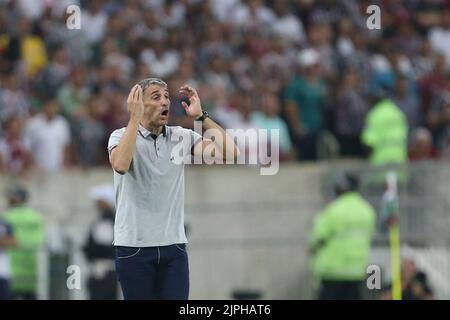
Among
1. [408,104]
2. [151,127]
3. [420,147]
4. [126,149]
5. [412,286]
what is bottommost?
[412,286]

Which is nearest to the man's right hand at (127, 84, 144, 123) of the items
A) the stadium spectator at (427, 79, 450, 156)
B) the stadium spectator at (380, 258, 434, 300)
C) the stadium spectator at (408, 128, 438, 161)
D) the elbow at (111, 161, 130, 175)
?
the elbow at (111, 161, 130, 175)

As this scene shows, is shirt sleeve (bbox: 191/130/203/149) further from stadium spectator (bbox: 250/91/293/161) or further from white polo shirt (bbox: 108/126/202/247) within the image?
stadium spectator (bbox: 250/91/293/161)

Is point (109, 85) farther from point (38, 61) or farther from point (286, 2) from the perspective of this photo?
point (286, 2)

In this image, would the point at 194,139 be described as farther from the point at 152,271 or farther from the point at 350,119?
the point at 350,119

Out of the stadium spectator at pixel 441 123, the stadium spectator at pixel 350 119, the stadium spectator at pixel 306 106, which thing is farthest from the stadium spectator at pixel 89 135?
the stadium spectator at pixel 441 123

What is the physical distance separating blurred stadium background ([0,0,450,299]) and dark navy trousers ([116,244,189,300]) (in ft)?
24.3

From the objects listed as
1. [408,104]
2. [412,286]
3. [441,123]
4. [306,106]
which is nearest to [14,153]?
[306,106]

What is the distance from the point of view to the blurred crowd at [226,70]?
20641mm

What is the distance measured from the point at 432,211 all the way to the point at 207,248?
3097mm

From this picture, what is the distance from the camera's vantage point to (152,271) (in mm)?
11109

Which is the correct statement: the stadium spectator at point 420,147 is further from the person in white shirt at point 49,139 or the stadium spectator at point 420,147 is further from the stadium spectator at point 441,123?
the person in white shirt at point 49,139

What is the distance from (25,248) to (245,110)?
4.49 metres

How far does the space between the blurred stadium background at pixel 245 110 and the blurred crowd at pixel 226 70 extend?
26 millimetres

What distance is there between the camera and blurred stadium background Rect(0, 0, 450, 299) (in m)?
19.9
